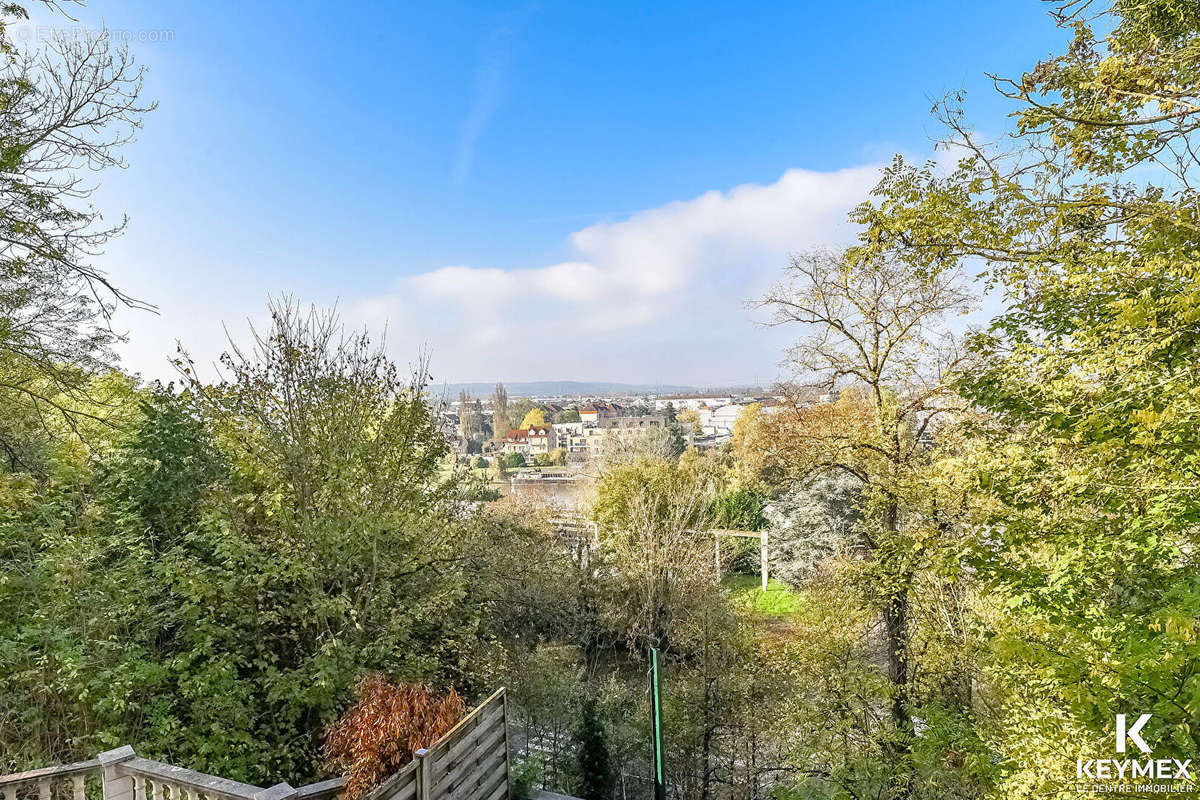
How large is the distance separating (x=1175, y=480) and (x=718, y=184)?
312 inches

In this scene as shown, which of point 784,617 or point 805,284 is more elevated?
point 805,284

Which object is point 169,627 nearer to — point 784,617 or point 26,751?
point 26,751

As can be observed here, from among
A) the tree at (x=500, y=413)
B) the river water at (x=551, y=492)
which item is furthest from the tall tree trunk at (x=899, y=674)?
the tree at (x=500, y=413)

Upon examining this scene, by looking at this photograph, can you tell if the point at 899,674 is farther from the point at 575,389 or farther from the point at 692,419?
the point at 575,389

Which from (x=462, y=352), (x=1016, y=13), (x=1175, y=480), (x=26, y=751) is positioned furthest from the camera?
(x=462, y=352)

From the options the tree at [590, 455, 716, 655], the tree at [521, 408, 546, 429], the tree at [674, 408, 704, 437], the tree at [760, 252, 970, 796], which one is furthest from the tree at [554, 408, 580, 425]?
the tree at [760, 252, 970, 796]

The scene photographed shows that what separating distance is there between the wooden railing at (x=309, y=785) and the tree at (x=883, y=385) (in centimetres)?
389

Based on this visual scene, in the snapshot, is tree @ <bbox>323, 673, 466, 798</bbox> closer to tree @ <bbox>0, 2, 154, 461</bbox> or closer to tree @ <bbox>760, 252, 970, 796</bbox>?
tree @ <bbox>0, 2, 154, 461</bbox>

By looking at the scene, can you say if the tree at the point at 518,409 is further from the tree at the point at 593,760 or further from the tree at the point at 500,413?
the tree at the point at 593,760

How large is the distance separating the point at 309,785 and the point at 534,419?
22021mm

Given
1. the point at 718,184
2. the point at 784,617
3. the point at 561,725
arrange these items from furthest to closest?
the point at 784,617, the point at 718,184, the point at 561,725

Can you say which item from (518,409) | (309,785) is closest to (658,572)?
(309,785)

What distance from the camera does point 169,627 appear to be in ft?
15.7

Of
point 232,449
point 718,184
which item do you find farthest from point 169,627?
point 718,184
